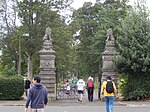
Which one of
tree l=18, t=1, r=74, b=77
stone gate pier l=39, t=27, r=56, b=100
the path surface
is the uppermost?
tree l=18, t=1, r=74, b=77

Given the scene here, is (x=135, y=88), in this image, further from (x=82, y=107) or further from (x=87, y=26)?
(x=87, y=26)

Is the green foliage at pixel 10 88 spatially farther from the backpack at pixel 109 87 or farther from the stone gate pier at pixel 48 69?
the backpack at pixel 109 87

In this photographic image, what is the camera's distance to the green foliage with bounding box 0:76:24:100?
91.7 ft

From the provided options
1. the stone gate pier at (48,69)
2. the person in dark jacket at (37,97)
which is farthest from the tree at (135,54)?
the person in dark jacket at (37,97)

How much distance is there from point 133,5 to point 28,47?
20721 mm

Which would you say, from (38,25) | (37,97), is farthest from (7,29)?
(37,97)

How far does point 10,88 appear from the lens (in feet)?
91.7

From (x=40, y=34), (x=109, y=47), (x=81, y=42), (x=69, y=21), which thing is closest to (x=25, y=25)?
(x=40, y=34)

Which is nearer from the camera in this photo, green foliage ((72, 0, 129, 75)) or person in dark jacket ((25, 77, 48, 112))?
person in dark jacket ((25, 77, 48, 112))

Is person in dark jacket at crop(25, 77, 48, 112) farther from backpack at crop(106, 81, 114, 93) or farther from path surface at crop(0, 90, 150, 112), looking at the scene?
path surface at crop(0, 90, 150, 112)

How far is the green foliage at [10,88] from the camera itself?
27953mm

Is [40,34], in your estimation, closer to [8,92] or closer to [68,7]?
[68,7]

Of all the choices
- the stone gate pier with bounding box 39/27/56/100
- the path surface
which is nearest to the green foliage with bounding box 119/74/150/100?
the path surface

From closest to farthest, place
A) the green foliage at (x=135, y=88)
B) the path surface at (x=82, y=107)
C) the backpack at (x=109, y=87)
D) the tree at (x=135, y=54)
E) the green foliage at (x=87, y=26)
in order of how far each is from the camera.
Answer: the backpack at (x=109, y=87) → the path surface at (x=82, y=107) → the tree at (x=135, y=54) → the green foliage at (x=135, y=88) → the green foliage at (x=87, y=26)
